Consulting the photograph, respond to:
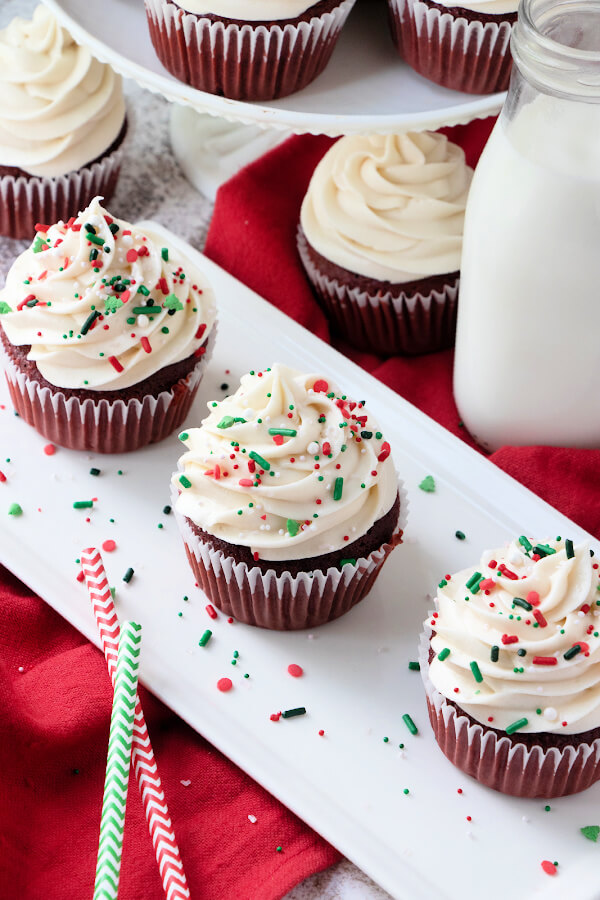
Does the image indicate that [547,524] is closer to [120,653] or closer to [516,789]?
[516,789]

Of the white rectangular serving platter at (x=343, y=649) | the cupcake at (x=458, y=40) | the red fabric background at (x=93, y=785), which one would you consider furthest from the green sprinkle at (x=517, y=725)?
the cupcake at (x=458, y=40)

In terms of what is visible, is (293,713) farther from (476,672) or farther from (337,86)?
(337,86)

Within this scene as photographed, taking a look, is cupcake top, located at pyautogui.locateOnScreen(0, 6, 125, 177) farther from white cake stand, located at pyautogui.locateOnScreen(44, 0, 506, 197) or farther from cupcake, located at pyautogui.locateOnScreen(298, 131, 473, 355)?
cupcake, located at pyautogui.locateOnScreen(298, 131, 473, 355)

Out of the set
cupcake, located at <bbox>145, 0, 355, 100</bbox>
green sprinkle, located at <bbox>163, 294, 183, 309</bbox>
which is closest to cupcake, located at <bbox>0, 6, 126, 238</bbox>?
cupcake, located at <bbox>145, 0, 355, 100</bbox>

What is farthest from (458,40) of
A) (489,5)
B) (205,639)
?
(205,639)

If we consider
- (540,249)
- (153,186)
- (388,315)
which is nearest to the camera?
(540,249)

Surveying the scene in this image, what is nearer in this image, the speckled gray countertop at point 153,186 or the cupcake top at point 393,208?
the cupcake top at point 393,208

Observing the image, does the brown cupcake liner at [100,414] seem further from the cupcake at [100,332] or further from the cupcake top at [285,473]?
the cupcake top at [285,473]
